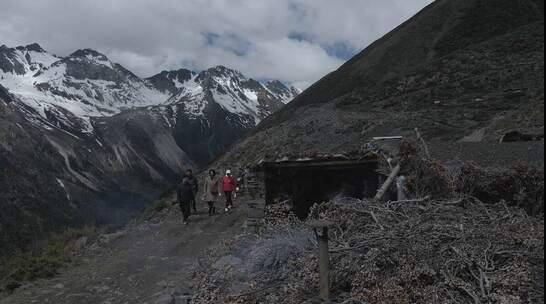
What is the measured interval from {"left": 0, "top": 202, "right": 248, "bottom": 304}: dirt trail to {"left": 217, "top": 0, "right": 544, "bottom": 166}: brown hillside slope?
7507 millimetres

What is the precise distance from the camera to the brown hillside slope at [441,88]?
27.2 metres

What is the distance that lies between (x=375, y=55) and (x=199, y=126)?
143m

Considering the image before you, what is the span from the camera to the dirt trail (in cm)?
936

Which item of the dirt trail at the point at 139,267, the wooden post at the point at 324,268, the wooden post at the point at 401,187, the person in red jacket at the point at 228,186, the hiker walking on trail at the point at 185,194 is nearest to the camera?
the wooden post at the point at 324,268

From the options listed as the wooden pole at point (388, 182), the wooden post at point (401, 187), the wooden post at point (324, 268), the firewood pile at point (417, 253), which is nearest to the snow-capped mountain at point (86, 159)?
the wooden pole at point (388, 182)

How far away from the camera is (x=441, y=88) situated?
127ft

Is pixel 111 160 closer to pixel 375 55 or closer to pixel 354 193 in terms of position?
pixel 375 55

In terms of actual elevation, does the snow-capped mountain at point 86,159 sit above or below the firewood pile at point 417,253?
above

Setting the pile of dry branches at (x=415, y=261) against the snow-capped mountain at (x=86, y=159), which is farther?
the snow-capped mountain at (x=86, y=159)

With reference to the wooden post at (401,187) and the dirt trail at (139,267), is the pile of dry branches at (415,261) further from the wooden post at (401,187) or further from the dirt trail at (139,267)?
the dirt trail at (139,267)

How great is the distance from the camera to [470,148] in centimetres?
1343

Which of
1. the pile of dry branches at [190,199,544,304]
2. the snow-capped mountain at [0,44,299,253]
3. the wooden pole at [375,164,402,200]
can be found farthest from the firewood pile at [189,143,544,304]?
the snow-capped mountain at [0,44,299,253]

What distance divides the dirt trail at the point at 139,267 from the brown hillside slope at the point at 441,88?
24.6 feet

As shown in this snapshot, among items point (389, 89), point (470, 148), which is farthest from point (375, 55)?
point (470, 148)
